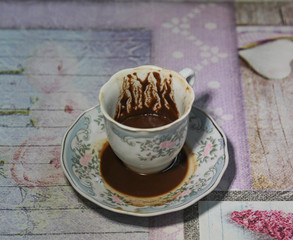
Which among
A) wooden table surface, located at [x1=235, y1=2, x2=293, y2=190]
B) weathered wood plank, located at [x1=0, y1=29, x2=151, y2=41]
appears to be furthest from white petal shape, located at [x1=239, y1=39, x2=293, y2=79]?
weathered wood plank, located at [x1=0, y1=29, x2=151, y2=41]

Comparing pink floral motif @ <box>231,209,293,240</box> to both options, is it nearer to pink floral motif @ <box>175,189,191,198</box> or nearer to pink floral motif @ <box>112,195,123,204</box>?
pink floral motif @ <box>175,189,191,198</box>

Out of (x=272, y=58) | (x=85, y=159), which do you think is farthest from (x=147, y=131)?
(x=272, y=58)

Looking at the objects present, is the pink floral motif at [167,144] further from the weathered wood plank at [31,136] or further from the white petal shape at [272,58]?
the white petal shape at [272,58]

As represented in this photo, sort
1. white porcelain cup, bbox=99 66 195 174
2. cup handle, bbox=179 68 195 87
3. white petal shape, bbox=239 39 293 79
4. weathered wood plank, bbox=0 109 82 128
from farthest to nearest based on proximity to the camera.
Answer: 1. white petal shape, bbox=239 39 293 79
2. weathered wood plank, bbox=0 109 82 128
3. cup handle, bbox=179 68 195 87
4. white porcelain cup, bbox=99 66 195 174

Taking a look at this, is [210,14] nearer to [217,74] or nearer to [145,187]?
[217,74]

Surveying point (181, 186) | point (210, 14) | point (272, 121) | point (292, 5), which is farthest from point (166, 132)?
point (292, 5)

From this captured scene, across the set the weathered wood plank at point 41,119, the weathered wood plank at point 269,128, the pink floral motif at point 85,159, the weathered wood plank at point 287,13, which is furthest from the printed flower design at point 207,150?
the weathered wood plank at point 287,13
